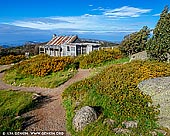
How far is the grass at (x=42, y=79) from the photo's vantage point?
53.1 ft

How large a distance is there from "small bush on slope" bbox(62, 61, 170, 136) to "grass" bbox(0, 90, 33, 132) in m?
1.79

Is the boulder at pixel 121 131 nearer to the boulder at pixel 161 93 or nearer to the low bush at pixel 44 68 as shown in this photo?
the boulder at pixel 161 93

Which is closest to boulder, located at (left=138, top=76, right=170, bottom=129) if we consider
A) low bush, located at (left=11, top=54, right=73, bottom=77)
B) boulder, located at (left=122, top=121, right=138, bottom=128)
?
boulder, located at (left=122, top=121, right=138, bottom=128)

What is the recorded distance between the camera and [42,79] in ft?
58.1

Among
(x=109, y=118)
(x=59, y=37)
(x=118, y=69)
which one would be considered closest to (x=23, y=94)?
(x=118, y=69)

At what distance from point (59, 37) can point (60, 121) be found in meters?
29.4

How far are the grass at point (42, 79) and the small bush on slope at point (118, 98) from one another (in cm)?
321

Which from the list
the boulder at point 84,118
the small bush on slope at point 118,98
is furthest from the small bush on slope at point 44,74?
the boulder at point 84,118

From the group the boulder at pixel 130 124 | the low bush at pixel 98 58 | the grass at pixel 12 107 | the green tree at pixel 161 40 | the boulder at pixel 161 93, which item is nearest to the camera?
the boulder at pixel 130 124

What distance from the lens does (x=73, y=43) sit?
1294 inches

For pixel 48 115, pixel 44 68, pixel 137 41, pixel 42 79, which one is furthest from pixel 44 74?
pixel 137 41

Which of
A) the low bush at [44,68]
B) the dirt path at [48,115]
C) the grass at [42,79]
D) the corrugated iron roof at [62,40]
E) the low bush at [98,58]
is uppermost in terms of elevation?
the corrugated iron roof at [62,40]

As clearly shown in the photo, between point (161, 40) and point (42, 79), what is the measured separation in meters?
8.08

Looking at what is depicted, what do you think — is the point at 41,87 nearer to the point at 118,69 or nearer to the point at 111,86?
the point at 118,69
